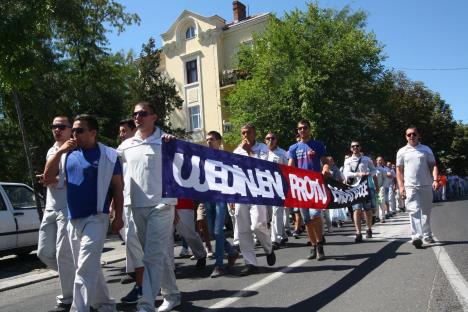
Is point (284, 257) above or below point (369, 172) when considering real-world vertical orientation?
below

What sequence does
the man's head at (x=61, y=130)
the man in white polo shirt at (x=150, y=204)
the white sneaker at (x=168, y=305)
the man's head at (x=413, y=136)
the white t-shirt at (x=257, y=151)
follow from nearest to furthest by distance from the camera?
the man in white polo shirt at (x=150, y=204) < the white sneaker at (x=168, y=305) < the man's head at (x=61, y=130) < the white t-shirt at (x=257, y=151) < the man's head at (x=413, y=136)

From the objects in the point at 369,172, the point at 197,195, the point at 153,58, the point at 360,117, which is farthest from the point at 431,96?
the point at 197,195

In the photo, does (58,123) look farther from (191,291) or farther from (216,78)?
(216,78)

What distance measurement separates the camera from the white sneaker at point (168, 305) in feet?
16.1

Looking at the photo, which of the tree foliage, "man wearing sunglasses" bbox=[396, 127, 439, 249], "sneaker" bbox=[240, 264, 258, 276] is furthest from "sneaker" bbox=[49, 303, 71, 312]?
the tree foliage

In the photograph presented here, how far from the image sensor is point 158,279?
4.62m

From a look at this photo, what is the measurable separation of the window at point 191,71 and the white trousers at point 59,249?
3375 centimetres

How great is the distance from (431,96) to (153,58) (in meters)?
23.8

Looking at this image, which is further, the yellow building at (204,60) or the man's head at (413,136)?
the yellow building at (204,60)

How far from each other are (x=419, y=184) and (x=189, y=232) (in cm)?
396

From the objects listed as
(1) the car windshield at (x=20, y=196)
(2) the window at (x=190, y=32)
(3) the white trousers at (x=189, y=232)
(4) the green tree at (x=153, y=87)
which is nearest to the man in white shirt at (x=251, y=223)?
(3) the white trousers at (x=189, y=232)

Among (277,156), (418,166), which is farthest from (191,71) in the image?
(418,166)

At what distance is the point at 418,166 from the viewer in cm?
843

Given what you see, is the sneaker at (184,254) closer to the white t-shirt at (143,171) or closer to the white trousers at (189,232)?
the white trousers at (189,232)
